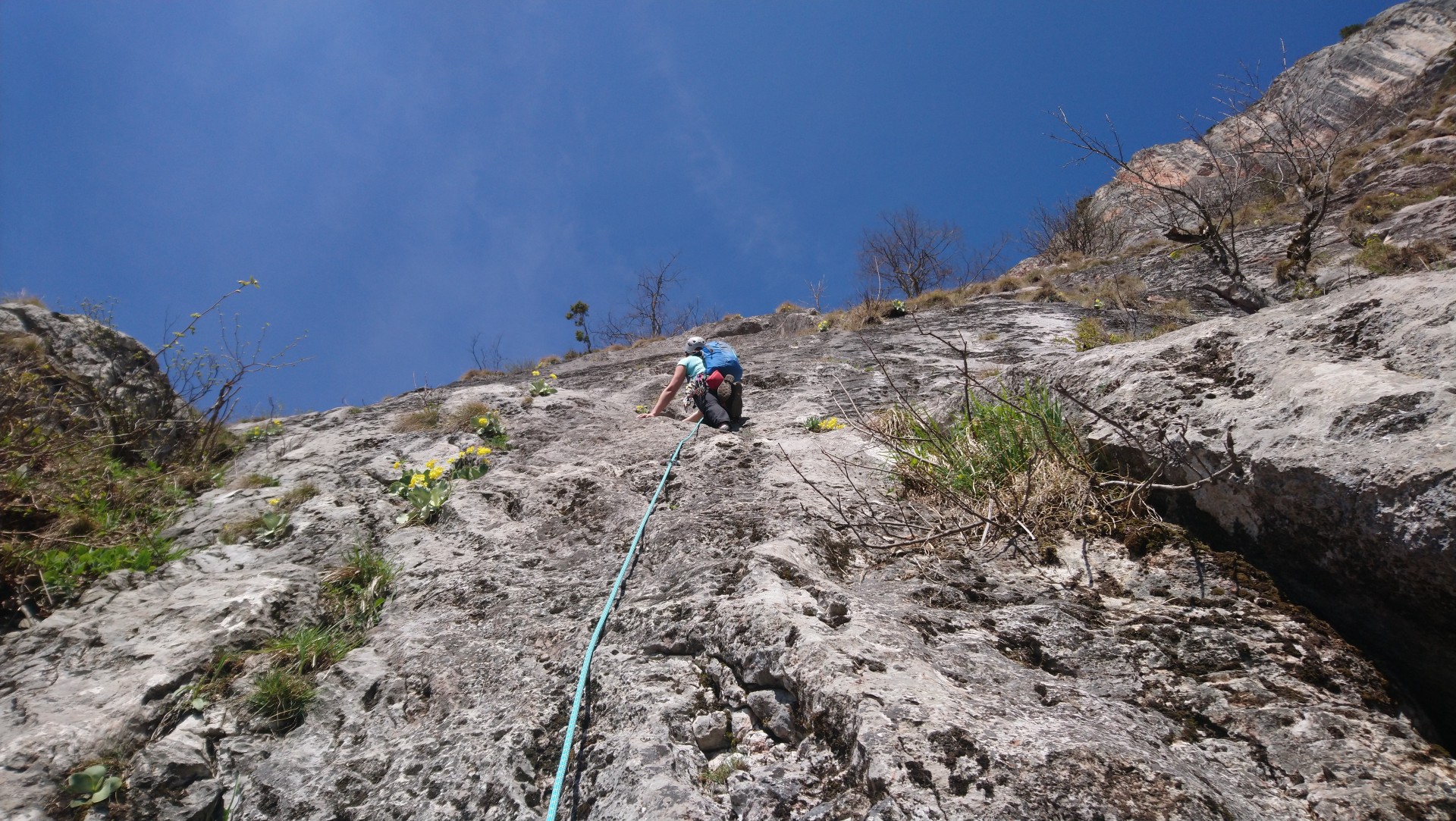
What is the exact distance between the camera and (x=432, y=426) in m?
6.03

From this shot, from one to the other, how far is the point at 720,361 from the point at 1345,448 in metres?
4.78

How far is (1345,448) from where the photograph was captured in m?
2.02

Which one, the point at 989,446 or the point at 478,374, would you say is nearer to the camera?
the point at 989,446

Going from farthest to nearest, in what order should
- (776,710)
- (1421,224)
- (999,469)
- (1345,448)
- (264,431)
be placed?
1. (1421,224)
2. (264,431)
3. (999,469)
4. (776,710)
5. (1345,448)

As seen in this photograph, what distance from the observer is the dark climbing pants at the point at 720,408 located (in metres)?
5.90

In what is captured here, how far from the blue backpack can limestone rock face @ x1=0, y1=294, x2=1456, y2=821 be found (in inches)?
89.3

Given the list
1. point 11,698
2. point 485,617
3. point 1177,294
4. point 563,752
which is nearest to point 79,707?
point 11,698

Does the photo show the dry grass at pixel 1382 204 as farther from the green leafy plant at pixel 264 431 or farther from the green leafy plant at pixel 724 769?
the green leafy plant at pixel 264 431

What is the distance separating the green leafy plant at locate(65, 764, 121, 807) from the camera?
7.50 ft

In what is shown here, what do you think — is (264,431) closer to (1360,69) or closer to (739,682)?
(739,682)

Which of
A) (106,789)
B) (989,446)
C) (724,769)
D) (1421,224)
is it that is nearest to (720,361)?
(989,446)

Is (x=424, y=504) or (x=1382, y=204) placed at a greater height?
(x=1382, y=204)

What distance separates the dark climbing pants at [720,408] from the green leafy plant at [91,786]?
4230 millimetres

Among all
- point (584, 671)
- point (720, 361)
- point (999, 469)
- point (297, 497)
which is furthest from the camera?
point (720, 361)
